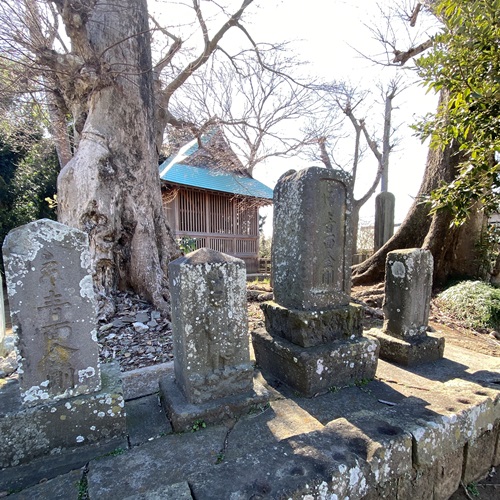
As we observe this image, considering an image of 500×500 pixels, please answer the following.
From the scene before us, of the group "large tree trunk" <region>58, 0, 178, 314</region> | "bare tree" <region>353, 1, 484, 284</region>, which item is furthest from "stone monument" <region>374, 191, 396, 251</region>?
"large tree trunk" <region>58, 0, 178, 314</region>

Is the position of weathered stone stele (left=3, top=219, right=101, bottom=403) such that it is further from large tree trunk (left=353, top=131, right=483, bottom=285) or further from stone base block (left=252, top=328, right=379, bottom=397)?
large tree trunk (left=353, top=131, right=483, bottom=285)

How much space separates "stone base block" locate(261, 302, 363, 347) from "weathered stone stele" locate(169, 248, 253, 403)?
1.74 ft

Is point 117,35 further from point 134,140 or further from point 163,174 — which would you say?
point 163,174

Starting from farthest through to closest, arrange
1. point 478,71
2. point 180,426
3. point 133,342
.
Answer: point 133,342, point 478,71, point 180,426

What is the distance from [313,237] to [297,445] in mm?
1561

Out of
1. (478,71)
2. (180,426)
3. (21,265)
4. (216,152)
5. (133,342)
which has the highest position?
(216,152)

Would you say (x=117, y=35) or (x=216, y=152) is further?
(x=216, y=152)

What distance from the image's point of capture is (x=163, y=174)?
430 inches

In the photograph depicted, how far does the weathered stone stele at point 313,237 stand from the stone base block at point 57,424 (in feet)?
5.38

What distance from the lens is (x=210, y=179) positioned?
12.3 meters

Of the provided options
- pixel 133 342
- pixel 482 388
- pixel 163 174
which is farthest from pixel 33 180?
pixel 482 388

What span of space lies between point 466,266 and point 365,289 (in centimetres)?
229

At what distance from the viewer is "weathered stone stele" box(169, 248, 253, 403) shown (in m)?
2.04

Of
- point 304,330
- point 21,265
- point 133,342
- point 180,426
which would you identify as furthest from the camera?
point 133,342
